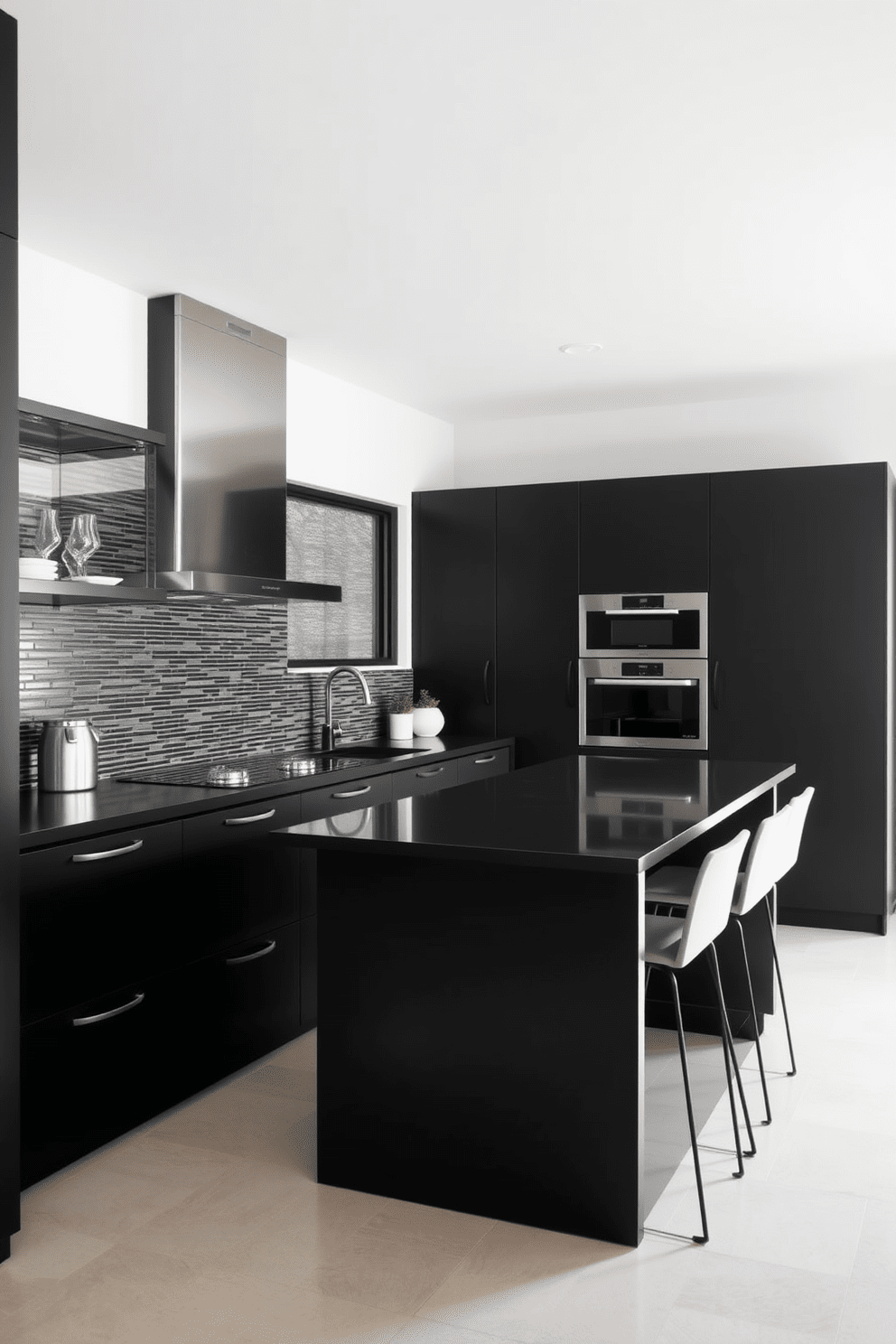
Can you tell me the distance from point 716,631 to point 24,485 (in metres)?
3.29

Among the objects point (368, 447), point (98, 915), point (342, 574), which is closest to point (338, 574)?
point (342, 574)

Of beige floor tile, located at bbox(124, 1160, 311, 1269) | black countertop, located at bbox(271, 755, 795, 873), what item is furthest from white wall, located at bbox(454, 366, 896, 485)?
beige floor tile, located at bbox(124, 1160, 311, 1269)

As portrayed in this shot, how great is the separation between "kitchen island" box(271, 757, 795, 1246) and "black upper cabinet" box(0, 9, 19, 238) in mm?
1481

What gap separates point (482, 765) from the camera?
17.6 feet

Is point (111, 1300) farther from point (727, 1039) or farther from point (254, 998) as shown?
point (727, 1039)

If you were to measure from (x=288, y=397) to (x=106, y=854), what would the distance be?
106 inches

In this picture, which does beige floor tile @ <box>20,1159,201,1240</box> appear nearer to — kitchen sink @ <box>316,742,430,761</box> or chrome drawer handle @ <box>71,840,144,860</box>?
chrome drawer handle @ <box>71,840,144,860</box>

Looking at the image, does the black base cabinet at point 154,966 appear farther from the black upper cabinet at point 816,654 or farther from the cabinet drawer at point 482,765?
the black upper cabinet at point 816,654

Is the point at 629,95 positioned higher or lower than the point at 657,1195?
higher

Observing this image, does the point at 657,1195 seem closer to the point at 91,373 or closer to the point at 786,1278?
the point at 786,1278

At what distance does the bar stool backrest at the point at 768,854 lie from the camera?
2998 millimetres

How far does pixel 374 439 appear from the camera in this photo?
5762 mm

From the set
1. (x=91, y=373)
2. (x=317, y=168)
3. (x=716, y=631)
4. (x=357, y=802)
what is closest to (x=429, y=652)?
(x=716, y=631)

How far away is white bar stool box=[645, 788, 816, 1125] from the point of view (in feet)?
9.89
